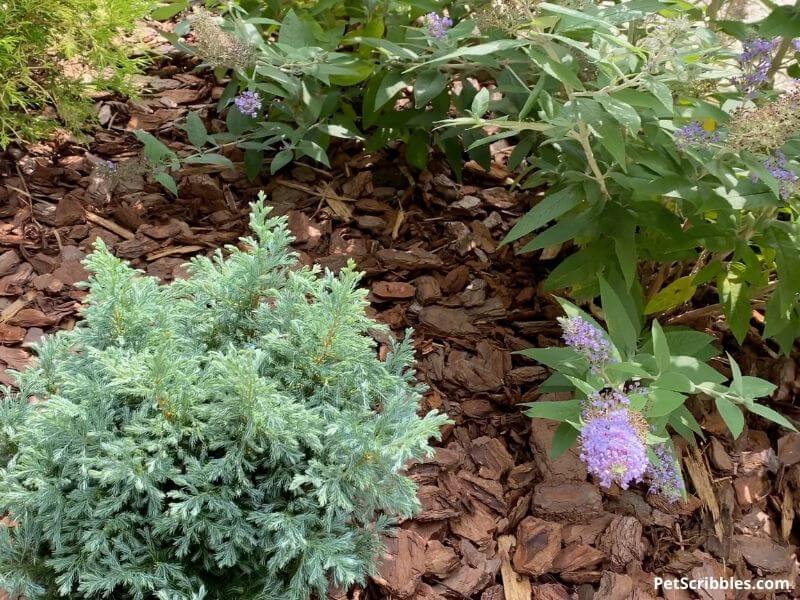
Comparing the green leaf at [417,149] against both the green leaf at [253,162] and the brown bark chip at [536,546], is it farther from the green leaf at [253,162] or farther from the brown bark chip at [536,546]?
the brown bark chip at [536,546]

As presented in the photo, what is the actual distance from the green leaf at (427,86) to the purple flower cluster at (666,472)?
56.4 inches

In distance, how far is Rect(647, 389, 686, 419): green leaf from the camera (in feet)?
5.52

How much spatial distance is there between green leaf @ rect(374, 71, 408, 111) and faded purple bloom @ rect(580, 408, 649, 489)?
1481mm

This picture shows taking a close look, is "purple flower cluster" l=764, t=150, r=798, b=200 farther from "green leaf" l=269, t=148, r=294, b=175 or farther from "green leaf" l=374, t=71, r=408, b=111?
"green leaf" l=269, t=148, r=294, b=175

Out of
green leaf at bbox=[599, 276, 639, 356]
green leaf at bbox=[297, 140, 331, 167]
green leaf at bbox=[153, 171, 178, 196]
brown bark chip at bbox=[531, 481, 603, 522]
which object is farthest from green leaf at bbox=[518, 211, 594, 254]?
green leaf at bbox=[153, 171, 178, 196]

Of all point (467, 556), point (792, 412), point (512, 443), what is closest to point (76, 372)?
point (467, 556)

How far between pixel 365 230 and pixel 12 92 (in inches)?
57.2

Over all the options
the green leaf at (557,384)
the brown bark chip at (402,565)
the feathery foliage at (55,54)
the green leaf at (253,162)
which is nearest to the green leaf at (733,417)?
the green leaf at (557,384)

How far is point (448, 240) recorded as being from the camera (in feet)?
9.82

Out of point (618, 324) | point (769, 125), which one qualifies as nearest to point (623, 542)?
point (618, 324)

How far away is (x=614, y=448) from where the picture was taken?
59.6 inches

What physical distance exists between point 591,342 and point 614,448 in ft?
1.01

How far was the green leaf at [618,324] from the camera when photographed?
1937 mm

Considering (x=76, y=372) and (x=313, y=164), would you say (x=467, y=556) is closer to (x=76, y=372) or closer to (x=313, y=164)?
(x=76, y=372)
